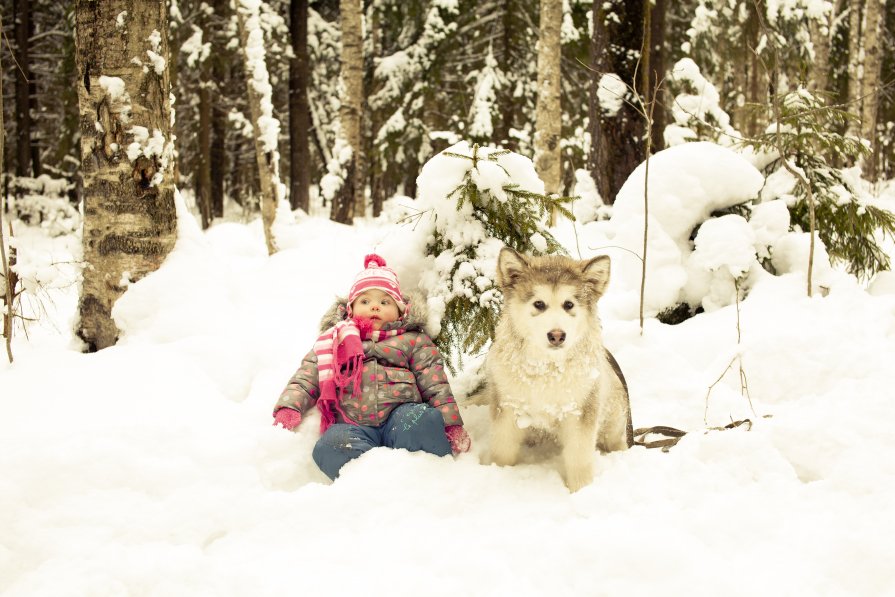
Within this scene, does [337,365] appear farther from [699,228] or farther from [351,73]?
[351,73]

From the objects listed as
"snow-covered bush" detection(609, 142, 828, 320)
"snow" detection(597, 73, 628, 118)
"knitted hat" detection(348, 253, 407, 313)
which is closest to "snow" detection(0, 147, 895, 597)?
"knitted hat" detection(348, 253, 407, 313)

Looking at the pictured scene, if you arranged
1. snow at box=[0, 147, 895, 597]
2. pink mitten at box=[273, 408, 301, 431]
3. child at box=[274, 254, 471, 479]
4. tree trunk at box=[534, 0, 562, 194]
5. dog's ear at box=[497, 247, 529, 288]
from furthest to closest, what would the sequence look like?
tree trunk at box=[534, 0, 562, 194]
pink mitten at box=[273, 408, 301, 431]
child at box=[274, 254, 471, 479]
dog's ear at box=[497, 247, 529, 288]
snow at box=[0, 147, 895, 597]

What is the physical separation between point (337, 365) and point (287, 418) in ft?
1.48

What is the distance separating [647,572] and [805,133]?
507 cm

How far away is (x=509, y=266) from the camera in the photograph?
3.41 metres

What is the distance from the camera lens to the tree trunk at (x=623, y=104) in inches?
289

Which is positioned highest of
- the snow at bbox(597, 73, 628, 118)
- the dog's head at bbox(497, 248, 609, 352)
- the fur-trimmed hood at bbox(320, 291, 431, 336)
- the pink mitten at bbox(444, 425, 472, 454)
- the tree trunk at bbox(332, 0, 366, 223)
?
the tree trunk at bbox(332, 0, 366, 223)

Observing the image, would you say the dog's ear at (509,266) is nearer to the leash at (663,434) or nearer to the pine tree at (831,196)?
the leash at (663,434)

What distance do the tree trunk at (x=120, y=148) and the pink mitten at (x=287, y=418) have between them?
183 centimetres

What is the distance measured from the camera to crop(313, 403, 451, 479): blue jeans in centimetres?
338

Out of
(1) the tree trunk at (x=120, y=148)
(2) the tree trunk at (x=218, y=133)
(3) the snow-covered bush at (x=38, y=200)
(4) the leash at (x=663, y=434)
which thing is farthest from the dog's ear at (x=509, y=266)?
(3) the snow-covered bush at (x=38, y=200)

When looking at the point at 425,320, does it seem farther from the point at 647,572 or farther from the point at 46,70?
the point at 46,70

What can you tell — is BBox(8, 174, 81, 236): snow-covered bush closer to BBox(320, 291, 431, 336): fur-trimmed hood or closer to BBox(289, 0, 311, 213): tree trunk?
BBox(289, 0, 311, 213): tree trunk

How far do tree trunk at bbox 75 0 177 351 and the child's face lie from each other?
6.11 ft
